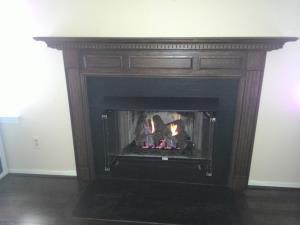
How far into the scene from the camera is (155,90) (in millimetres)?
2025

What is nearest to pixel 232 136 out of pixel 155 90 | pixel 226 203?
pixel 226 203

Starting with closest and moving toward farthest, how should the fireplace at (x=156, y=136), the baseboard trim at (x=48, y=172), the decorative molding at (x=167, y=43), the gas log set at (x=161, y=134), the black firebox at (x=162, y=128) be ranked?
the decorative molding at (x=167, y=43) → the black firebox at (x=162, y=128) → the fireplace at (x=156, y=136) → the gas log set at (x=161, y=134) → the baseboard trim at (x=48, y=172)

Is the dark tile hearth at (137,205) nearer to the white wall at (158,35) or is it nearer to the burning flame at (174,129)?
the white wall at (158,35)

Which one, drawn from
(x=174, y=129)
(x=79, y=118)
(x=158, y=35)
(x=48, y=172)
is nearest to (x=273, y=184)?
(x=174, y=129)

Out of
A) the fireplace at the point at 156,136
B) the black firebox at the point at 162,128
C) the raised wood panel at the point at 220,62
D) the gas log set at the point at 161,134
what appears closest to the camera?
the raised wood panel at the point at 220,62

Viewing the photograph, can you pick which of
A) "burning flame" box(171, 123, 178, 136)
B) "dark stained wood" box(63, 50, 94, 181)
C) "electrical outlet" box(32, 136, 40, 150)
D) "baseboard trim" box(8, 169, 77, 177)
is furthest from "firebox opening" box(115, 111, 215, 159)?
"electrical outlet" box(32, 136, 40, 150)

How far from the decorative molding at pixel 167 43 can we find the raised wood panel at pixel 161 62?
0.09 meters

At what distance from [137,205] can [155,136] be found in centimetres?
65

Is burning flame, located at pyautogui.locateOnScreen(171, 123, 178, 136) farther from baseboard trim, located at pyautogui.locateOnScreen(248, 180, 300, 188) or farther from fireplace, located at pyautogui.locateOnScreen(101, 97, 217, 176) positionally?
baseboard trim, located at pyautogui.locateOnScreen(248, 180, 300, 188)

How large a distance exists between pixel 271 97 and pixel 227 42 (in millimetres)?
642

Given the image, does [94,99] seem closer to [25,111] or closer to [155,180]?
[25,111]

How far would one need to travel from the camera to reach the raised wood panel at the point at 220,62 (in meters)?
1.83

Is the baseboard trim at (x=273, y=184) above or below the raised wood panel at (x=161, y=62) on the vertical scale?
below

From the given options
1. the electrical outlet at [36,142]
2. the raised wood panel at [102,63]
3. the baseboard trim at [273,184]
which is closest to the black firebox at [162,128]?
the raised wood panel at [102,63]
